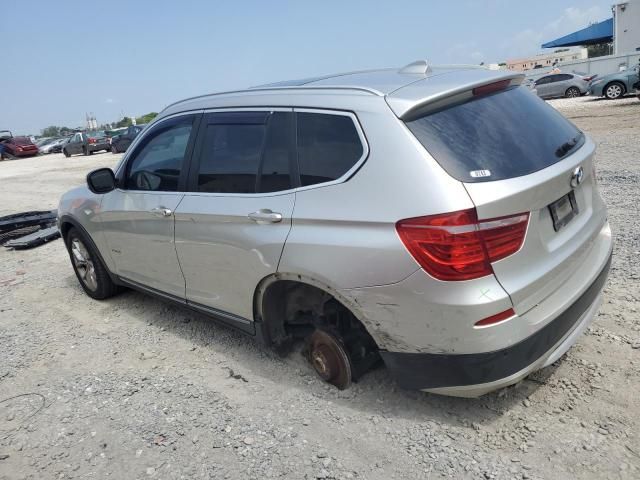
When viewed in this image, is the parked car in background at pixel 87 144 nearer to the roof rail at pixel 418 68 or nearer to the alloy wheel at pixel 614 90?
the alloy wheel at pixel 614 90

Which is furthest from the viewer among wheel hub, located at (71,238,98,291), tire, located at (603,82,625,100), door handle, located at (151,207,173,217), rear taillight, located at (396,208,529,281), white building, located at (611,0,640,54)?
white building, located at (611,0,640,54)

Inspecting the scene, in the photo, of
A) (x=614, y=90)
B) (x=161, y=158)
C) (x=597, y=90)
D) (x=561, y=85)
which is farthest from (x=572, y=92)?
(x=161, y=158)

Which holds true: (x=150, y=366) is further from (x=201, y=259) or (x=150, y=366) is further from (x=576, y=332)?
(x=576, y=332)

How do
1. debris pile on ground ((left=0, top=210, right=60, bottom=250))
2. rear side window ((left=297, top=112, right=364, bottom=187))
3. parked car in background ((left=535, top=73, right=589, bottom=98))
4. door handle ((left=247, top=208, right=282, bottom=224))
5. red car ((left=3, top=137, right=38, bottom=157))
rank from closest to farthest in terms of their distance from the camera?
1. rear side window ((left=297, top=112, right=364, bottom=187))
2. door handle ((left=247, top=208, right=282, bottom=224))
3. debris pile on ground ((left=0, top=210, right=60, bottom=250))
4. parked car in background ((left=535, top=73, right=589, bottom=98))
5. red car ((left=3, top=137, right=38, bottom=157))

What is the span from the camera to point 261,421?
300cm

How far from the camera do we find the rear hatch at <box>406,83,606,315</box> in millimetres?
2348

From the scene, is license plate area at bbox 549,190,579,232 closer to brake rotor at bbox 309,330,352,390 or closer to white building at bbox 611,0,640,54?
brake rotor at bbox 309,330,352,390

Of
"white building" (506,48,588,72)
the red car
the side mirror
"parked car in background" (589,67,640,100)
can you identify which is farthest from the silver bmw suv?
"white building" (506,48,588,72)

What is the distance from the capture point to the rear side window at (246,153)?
3004 millimetres

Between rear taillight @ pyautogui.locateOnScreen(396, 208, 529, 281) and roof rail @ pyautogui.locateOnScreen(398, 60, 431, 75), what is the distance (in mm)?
1147

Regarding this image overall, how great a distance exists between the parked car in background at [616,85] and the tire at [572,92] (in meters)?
4.41

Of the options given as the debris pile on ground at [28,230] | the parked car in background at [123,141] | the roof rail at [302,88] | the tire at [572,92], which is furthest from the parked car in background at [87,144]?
the roof rail at [302,88]

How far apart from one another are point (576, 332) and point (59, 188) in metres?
15.7

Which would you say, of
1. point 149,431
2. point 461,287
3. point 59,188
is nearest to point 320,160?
point 461,287
